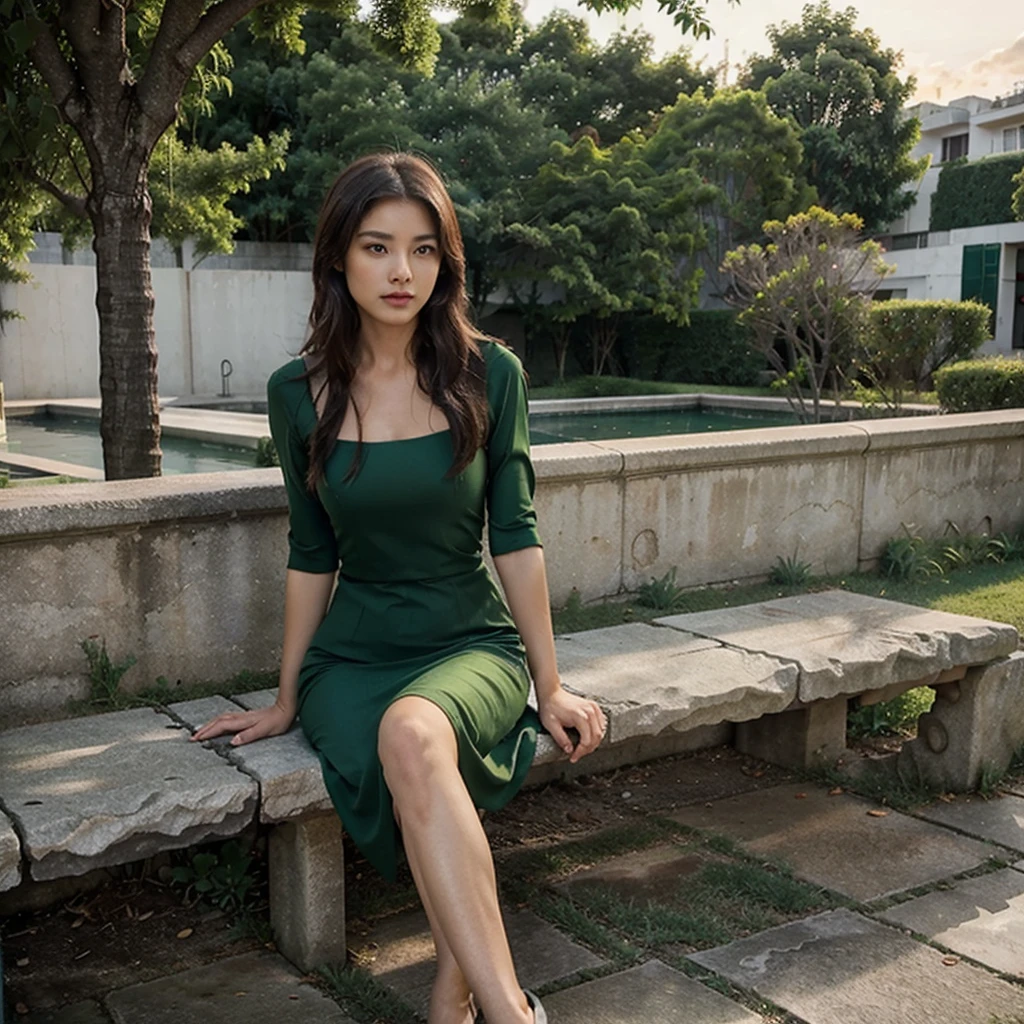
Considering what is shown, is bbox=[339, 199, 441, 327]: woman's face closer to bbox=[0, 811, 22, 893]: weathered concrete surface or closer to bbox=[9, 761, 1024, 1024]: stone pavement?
bbox=[0, 811, 22, 893]: weathered concrete surface

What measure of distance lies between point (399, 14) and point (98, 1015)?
254 inches

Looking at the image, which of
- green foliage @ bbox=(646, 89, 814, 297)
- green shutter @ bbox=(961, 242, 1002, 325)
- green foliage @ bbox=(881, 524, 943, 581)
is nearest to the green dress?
green foliage @ bbox=(881, 524, 943, 581)

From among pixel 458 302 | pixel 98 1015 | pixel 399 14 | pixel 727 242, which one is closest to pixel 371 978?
pixel 98 1015

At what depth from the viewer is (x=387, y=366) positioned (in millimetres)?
2867

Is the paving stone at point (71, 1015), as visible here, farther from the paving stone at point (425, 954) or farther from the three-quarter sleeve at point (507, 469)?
the three-quarter sleeve at point (507, 469)

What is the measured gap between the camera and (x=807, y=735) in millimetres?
3977

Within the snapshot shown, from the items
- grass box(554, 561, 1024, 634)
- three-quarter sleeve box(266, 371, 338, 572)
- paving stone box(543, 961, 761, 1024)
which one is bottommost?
paving stone box(543, 961, 761, 1024)

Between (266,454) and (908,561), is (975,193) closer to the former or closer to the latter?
(266,454)

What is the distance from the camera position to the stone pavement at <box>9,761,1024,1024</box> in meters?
2.54

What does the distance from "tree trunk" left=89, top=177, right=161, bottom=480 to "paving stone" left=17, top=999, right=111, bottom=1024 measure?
3.07 m

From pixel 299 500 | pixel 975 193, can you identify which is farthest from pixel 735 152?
pixel 299 500

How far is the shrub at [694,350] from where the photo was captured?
23.9m

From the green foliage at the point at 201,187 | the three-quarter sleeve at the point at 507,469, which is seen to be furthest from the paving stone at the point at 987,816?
the green foliage at the point at 201,187

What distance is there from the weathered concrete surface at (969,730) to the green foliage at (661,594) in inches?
41.3
